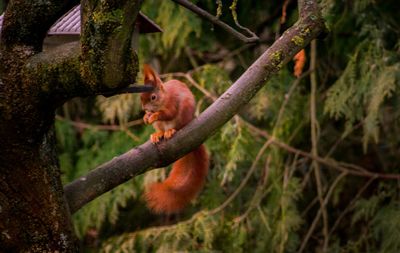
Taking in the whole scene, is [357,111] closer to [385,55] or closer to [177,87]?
[385,55]

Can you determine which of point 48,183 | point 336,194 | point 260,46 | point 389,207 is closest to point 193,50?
point 260,46

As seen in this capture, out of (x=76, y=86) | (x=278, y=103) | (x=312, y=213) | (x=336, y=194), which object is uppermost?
(x=76, y=86)

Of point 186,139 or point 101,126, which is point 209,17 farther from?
point 101,126

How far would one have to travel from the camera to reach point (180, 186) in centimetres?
277

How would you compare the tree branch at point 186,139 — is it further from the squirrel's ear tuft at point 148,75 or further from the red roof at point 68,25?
the red roof at point 68,25

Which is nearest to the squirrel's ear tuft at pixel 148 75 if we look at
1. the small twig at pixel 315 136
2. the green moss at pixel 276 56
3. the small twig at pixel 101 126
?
the green moss at pixel 276 56

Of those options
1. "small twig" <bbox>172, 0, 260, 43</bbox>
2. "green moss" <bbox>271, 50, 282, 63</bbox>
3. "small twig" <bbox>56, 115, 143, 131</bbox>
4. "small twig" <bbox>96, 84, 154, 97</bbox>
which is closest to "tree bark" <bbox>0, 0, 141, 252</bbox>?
"small twig" <bbox>96, 84, 154, 97</bbox>

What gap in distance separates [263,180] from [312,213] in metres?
0.71

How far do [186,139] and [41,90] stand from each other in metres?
0.50

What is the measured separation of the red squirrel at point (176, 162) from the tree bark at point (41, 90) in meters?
0.53

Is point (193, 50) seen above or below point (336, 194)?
above

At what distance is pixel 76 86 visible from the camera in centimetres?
186

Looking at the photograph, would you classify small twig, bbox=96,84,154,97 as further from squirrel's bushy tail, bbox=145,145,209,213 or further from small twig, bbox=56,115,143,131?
small twig, bbox=56,115,143,131

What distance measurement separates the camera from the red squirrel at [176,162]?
2684 millimetres
